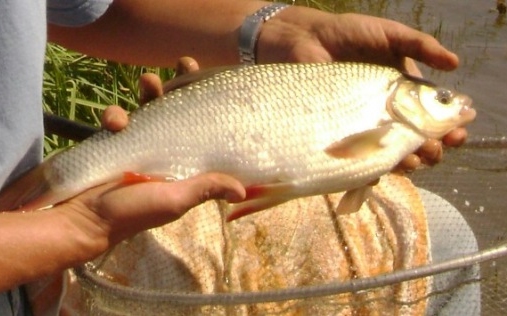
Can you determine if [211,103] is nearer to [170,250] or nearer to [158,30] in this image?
[158,30]

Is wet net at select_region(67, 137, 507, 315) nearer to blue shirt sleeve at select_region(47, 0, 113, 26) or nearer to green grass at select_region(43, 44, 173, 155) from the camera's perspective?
blue shirt sleeve at select_region(47, 0, 113, 26)

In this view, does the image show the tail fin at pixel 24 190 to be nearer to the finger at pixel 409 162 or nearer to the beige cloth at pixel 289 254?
the beige cloth at pixel 289 254

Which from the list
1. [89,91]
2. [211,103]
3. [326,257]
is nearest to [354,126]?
[211,103]

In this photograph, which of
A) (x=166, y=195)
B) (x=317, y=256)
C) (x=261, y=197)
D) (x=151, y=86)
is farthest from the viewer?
(x=317, y=256)

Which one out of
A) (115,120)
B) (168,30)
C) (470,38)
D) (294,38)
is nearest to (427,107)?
(294,38)

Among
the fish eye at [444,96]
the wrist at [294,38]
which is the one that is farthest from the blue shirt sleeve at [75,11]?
the fish eye at [444,96]

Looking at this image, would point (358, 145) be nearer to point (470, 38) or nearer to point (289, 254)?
point (289, 254)
